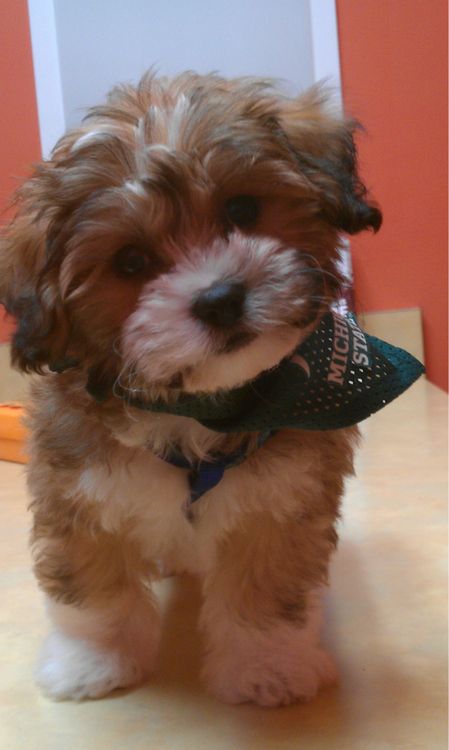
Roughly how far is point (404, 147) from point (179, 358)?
7.57 feet

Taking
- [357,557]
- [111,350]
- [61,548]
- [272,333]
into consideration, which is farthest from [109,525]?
[357,557]

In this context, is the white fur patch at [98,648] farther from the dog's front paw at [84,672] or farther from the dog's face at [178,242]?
the dog's face at [178,242]

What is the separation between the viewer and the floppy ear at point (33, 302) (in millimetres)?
988

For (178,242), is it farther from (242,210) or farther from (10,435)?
(10,435)

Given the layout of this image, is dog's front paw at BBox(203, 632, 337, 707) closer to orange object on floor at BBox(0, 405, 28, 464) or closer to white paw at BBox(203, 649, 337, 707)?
white paw at BBox(203, 649, 337, 707)

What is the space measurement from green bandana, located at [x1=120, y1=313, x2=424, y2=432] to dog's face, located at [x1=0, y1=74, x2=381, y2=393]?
60 mm

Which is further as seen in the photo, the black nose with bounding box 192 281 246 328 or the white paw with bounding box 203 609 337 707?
the white paw with bounding box 203 609 337 707

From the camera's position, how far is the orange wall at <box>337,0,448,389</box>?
2.88 m

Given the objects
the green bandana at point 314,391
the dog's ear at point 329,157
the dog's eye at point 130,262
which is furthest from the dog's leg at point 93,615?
the dog's ear at point 329,157

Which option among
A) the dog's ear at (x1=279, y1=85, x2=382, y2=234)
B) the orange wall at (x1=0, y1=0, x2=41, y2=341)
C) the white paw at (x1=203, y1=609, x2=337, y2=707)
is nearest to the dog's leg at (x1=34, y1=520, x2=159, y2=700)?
the white paw at (x1=203, y1=609, x2=337, y2=707)

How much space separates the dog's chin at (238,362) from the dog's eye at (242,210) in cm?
14

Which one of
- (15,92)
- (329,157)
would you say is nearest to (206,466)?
(329,157)

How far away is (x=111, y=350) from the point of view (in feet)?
3.21

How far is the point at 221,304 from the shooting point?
0.87 m
